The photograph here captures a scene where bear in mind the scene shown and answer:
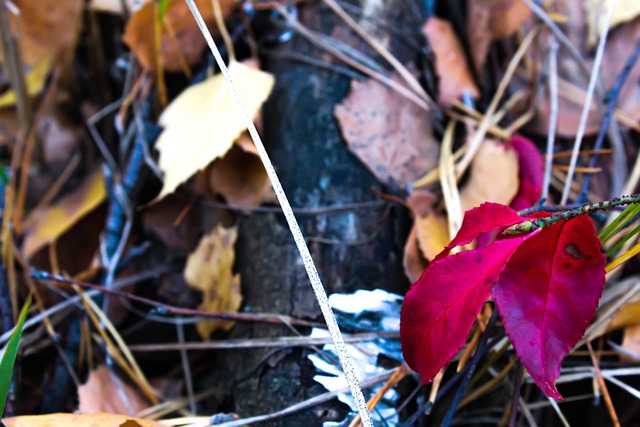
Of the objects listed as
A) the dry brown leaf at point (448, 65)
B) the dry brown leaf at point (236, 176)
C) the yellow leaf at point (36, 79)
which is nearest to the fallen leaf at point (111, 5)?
the yellow leaf at point (36, 79)

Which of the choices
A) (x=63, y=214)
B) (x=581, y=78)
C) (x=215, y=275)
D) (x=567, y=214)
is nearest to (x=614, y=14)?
(x=581, y=78)

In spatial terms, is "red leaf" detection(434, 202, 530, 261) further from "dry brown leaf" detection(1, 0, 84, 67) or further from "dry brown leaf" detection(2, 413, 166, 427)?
"dry brown leaf" detection(1, 0, 84, 67)

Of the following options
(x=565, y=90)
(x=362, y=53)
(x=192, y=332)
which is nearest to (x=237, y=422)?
(x=192, y=332)

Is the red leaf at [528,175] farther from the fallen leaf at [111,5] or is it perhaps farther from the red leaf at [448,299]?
the fallen leaf at [111,5]

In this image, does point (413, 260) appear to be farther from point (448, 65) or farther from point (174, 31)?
point (174, 31)

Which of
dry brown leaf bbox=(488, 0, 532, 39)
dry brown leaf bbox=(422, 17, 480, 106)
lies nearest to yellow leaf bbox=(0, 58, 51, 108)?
dry brown leaf bbox=(422, 17, 480, 106)

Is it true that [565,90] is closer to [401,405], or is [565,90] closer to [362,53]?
[362,53]
